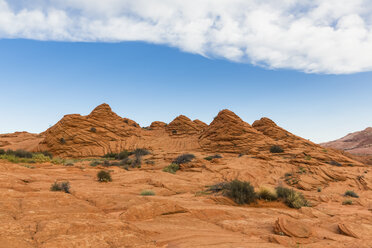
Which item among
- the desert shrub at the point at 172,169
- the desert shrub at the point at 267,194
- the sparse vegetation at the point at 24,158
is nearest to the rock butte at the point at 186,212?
the desert shrub at the point at 267,194

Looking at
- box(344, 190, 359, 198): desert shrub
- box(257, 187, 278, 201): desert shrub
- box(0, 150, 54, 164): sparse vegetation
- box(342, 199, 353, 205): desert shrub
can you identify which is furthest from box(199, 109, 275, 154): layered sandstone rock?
box(0, 150, 54, 164): sparse vegetation

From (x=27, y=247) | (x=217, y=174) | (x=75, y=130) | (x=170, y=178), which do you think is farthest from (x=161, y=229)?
(x=75, y=130)

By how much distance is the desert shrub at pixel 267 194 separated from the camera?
368 inches

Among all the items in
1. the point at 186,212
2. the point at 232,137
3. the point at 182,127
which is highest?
the point at 182,127

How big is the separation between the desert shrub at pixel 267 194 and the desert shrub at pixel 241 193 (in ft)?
1.80

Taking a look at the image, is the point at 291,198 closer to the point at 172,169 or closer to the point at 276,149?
the point at 172,169

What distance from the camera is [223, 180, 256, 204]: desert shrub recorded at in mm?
8742

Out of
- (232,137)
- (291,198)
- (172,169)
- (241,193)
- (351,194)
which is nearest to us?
(241,193)

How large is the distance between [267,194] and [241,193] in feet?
4.36

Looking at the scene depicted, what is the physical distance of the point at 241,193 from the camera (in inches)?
348

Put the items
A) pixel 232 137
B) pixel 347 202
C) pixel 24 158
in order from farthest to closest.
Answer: pixel 232 137 < pixel 24 158 < pixel 347 202

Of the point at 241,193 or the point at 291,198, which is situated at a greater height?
the point at 241,193

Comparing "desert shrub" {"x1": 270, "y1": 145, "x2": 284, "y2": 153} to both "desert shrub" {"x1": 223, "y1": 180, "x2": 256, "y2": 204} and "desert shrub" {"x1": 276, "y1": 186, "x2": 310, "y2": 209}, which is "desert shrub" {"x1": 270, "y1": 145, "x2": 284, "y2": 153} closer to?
"desert shrub" {"x1": 276, "y1": 186, "x2": 310, "y2": 209}

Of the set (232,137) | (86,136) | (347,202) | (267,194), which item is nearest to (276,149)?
(232,137)
